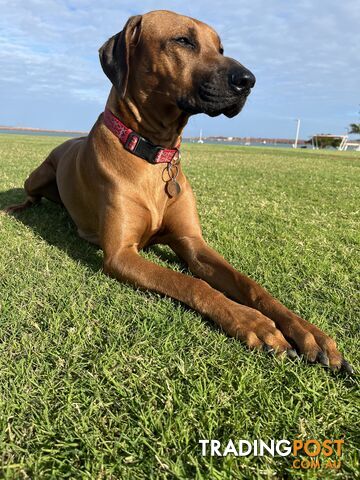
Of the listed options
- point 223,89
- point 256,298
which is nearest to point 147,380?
point 256,298

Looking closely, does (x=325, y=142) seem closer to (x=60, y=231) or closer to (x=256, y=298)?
(x=60, y=231)

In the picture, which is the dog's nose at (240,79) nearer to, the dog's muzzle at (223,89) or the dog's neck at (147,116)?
the dog's muzzle at (223,89)

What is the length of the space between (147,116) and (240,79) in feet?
2.41

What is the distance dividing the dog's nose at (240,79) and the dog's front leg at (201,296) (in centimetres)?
125

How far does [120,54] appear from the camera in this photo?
2.81m

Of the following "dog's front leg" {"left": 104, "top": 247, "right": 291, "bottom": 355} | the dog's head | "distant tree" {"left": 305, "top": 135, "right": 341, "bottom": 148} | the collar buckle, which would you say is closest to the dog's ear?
the dog's head

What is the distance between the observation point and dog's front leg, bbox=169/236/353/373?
1717 millimetres

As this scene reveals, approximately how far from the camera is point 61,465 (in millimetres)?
1232

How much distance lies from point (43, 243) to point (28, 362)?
1779 millimetres

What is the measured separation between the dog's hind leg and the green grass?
5.67 ft

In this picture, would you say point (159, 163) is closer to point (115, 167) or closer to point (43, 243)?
point (115, 167)

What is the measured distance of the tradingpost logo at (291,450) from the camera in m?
1.22

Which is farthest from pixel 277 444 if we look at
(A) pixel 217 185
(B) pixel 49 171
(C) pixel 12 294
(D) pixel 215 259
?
(A) pixel 217 185

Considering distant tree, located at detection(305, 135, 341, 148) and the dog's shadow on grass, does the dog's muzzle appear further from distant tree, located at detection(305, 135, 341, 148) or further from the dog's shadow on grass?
distant tree, located at detection(305, 135, 341, 148)
